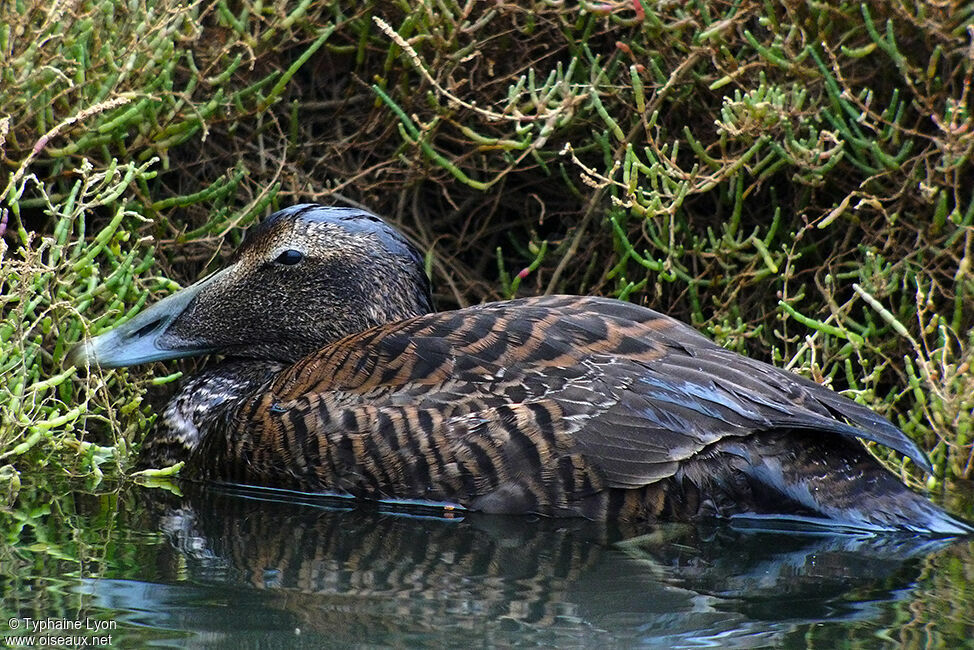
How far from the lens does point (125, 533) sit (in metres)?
4.43

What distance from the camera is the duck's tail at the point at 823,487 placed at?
468 cm

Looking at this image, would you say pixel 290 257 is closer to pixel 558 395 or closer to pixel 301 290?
pixel 301 290

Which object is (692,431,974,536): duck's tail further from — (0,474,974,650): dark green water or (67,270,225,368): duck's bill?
(67,270,225,368): duck's bill

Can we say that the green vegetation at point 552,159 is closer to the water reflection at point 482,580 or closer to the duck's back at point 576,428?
the duck's back at point 576,428

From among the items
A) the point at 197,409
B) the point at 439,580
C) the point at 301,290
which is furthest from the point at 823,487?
the point at 197,409

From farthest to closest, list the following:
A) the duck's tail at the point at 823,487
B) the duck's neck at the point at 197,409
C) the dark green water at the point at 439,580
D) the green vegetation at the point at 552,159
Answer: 1. the green vegetation at the point at 552,159
2. the duck's neck at the point at 197,409
3. the duck's tail at the point at 823,487
4. the dark green water at the point at 439,580

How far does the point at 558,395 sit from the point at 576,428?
5.5 inches

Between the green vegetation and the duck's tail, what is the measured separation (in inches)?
27.5

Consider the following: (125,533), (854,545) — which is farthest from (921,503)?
(125,533)

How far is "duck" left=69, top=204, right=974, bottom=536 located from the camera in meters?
4.72

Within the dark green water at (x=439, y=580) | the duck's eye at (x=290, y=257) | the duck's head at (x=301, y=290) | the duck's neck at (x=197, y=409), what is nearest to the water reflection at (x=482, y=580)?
the dark green water at (x=439, y=580)

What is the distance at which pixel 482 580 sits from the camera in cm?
402

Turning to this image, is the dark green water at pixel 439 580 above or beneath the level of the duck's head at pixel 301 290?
beneath

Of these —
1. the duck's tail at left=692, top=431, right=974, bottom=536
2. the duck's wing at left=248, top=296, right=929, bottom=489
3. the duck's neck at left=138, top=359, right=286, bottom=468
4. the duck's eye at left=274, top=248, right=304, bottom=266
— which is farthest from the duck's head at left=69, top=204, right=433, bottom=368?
the duck's tail at left=692, top=431, right=974, bottom=536
